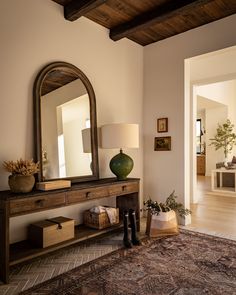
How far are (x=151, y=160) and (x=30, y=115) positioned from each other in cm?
206

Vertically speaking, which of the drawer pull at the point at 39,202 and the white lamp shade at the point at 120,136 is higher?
the white lamp shade at the point at 120,136

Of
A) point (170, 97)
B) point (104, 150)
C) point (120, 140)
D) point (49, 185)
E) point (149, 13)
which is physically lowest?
point (49, 185)

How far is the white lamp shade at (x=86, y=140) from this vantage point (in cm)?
319

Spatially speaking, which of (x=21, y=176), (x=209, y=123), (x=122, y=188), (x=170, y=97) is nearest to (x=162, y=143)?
(x=170, y=97)

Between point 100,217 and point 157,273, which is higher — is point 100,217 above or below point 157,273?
above

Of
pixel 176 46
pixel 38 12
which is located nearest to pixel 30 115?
pixel 38 12

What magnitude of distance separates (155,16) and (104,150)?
1.84 metres

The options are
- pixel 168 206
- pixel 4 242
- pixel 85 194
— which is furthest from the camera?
pixel 168 206

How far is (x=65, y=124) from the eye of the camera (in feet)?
9.87

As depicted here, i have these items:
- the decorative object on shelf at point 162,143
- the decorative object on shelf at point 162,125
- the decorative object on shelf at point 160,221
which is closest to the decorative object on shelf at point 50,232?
the decorative object on shelf at point 160,221

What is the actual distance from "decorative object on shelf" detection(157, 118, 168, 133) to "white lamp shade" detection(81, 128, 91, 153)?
122cm

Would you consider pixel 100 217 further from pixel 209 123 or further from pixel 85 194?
pixel 209 123

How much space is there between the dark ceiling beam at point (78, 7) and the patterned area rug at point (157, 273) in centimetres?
265

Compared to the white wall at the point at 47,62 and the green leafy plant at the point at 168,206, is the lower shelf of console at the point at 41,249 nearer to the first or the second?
the white wall at the point at 47,62
